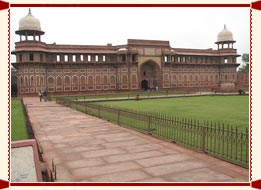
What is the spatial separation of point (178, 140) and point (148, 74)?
34895mm

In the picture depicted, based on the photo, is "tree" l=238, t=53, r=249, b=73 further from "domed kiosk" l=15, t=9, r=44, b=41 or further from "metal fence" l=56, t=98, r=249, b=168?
"metal fence" l=56, t=98, r=249, b=168

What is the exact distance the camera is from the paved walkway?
15.1 ft

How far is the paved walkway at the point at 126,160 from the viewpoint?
15.1 feet

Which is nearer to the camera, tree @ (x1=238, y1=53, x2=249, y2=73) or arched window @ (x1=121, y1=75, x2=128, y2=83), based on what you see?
arched window @ (x1=121, y1=75, x2=128, y2=83)

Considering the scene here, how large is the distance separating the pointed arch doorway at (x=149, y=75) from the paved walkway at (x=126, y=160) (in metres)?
33.2

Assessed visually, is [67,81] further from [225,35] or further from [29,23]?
[225,35]

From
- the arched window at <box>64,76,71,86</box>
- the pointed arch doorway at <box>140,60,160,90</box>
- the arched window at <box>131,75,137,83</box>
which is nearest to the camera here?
the arched window at <box>64,76,71,86</box>

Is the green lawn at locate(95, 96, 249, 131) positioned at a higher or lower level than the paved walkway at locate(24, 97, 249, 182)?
higher

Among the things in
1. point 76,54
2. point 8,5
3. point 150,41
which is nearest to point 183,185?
point 8,5

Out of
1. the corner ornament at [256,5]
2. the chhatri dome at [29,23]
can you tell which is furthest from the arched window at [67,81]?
the corner ornament at [256,5]

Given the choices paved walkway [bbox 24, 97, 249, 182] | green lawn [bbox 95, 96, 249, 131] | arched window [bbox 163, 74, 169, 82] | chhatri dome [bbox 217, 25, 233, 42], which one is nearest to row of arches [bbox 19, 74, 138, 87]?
arched window [bbox 163, 74, 169, 82]

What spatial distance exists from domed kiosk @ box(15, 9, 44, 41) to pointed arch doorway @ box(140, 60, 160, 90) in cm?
1519

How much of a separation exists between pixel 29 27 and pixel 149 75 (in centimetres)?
1787

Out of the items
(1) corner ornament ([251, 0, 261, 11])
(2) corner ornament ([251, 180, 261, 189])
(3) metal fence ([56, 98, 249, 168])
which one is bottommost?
(3) metal fence ([56, 98, 249, 168])
